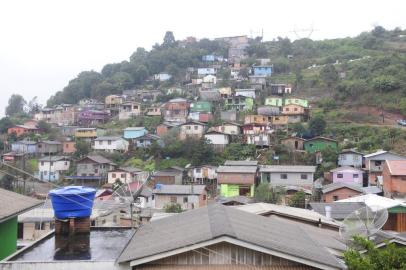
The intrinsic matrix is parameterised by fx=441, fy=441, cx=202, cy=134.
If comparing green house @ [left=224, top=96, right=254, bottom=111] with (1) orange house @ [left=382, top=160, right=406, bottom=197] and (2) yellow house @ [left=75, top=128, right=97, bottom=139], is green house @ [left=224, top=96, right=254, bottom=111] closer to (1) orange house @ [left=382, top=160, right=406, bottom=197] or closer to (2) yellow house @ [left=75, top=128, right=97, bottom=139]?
(2) yellow house @ [left=75, top=128, right=97, bottom=139]

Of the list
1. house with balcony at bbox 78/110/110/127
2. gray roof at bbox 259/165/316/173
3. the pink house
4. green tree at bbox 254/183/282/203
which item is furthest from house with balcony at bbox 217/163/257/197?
house with balcony at bbox 78/110/110/127

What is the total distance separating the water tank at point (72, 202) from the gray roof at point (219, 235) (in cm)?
119

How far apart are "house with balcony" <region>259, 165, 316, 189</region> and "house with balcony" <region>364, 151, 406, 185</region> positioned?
434cm

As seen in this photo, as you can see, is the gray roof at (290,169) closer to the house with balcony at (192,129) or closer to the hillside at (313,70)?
the house with balcony at (192,129)

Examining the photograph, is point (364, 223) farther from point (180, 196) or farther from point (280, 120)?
point (280, 120)

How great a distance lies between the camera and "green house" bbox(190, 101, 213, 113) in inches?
2052

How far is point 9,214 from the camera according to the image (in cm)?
852

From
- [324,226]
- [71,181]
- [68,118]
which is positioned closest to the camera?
[324,226]

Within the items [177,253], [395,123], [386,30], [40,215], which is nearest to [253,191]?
[40,215]

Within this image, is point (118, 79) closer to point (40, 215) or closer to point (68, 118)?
point (68, 118)

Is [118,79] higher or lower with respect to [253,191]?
higher

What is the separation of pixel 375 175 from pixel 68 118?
4239 centimetres

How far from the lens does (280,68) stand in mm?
66125

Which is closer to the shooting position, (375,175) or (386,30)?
(375,175)
